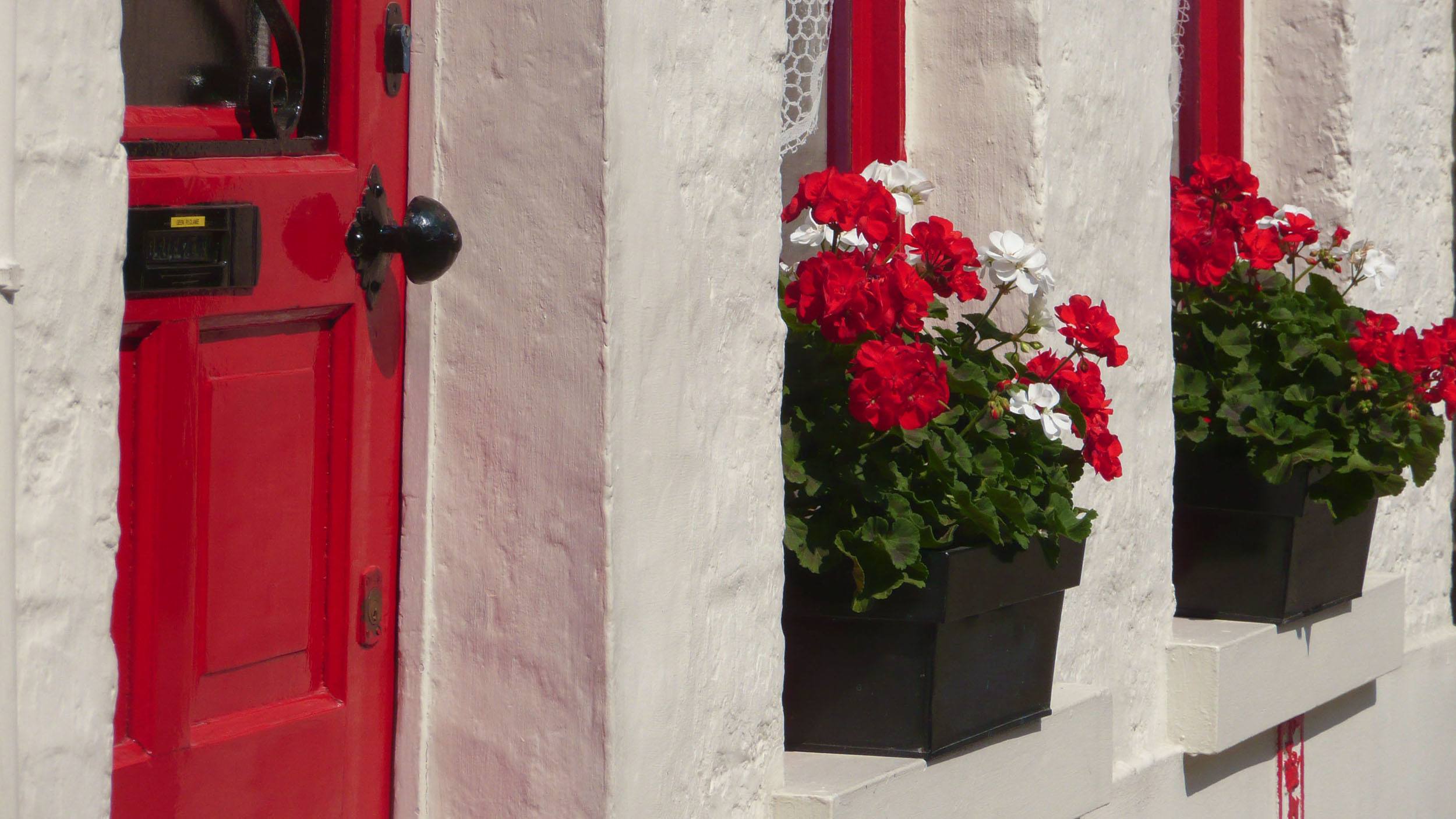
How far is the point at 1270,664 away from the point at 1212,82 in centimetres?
137

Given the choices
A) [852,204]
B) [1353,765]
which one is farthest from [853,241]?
[1353,765]

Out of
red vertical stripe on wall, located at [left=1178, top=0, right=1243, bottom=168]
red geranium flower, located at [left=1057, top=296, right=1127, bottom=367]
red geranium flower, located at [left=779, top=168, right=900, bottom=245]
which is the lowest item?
red geranium flower, located at [left=1057, top=296, right=1127, bottom=367]

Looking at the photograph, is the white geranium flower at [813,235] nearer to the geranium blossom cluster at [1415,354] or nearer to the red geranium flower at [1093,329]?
the red geranium flower at [1093,329]

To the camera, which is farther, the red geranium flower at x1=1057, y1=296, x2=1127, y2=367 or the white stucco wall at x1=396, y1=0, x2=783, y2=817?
the red geranium flower at x1=1057, y1=296, x2=1127, y2=367

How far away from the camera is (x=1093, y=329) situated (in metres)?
2.82

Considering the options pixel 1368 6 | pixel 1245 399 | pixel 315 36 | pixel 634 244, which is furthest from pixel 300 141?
pixel 1368 6

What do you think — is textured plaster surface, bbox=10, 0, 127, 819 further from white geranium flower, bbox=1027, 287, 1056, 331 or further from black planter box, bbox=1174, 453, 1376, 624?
black planter box, bbox=1174, 453, 1376, 624

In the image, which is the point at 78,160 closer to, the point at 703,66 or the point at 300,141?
the point at 300,141

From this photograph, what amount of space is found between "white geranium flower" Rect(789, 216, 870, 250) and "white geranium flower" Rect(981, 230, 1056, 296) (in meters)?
0.23

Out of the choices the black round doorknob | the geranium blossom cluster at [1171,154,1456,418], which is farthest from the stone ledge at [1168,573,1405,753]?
the black round doorknob

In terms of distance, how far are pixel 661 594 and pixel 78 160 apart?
3.30 ft

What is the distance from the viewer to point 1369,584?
414 centimetres

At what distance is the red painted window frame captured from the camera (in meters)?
3.18

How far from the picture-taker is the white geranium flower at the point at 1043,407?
2.73 metres
